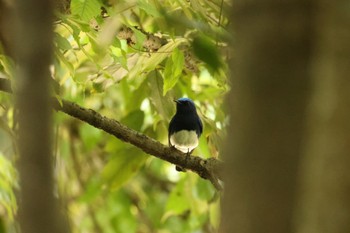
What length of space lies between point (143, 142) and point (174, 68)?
1.05 feet

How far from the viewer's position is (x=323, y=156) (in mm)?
671

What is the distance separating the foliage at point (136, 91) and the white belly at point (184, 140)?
0.95 feet

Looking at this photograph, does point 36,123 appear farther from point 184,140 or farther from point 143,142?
point 184,140

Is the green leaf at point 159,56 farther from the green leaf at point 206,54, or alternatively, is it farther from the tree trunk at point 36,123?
the tree trunk at point 36,123

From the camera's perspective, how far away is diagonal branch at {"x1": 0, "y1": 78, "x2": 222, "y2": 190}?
226cm

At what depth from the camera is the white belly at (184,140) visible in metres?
3.90

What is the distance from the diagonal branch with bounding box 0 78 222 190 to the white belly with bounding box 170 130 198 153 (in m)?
1.35

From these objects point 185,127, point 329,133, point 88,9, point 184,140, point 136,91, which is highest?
point 329,133

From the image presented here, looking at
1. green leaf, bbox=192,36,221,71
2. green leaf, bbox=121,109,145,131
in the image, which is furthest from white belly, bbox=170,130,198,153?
green leaf, bbox=192,36,221,71

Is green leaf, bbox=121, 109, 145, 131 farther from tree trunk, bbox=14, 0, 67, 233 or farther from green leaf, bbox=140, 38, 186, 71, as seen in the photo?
tree trunk, bbox=14, 0, 67, 233

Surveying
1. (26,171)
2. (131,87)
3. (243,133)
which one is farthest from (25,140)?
(131,87)

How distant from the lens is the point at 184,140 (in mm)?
4035

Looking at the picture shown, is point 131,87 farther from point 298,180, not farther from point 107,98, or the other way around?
point 298,180

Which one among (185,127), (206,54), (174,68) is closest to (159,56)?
(174,68)
